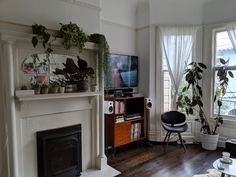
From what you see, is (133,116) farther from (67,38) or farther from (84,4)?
(84,4)

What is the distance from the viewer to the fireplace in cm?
219

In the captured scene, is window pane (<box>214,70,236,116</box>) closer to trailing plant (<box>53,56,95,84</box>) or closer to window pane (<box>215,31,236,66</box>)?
window pane (<box>215,31,236,66</box>)

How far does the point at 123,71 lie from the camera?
3.71 meters

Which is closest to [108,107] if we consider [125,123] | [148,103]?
[125,123]

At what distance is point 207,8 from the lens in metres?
3.72

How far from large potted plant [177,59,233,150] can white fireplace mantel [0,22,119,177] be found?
201 centimetres

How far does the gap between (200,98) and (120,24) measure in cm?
239

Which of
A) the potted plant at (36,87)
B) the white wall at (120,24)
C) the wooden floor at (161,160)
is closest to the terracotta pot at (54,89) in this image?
the potted plant at (36,87)

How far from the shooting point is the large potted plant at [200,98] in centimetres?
342

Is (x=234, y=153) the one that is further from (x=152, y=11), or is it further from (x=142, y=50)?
(x=152, y=11)

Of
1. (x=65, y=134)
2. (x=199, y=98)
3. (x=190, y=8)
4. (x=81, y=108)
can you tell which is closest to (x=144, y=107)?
(x=199, y=98)

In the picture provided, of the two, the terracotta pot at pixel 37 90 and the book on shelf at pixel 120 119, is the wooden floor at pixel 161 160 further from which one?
the terracotta pot at pixel 37 90

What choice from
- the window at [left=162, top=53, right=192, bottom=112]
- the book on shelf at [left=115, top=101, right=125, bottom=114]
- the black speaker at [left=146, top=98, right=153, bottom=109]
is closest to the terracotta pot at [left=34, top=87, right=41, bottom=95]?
the book on shelf at [left=115, top=101, right=125, bottom=114]

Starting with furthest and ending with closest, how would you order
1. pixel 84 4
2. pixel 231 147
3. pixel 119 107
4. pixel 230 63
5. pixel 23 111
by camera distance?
pixel 230 63
pixel 119 107
pixel 231 147
pixel 84 4
pixel 23 111
